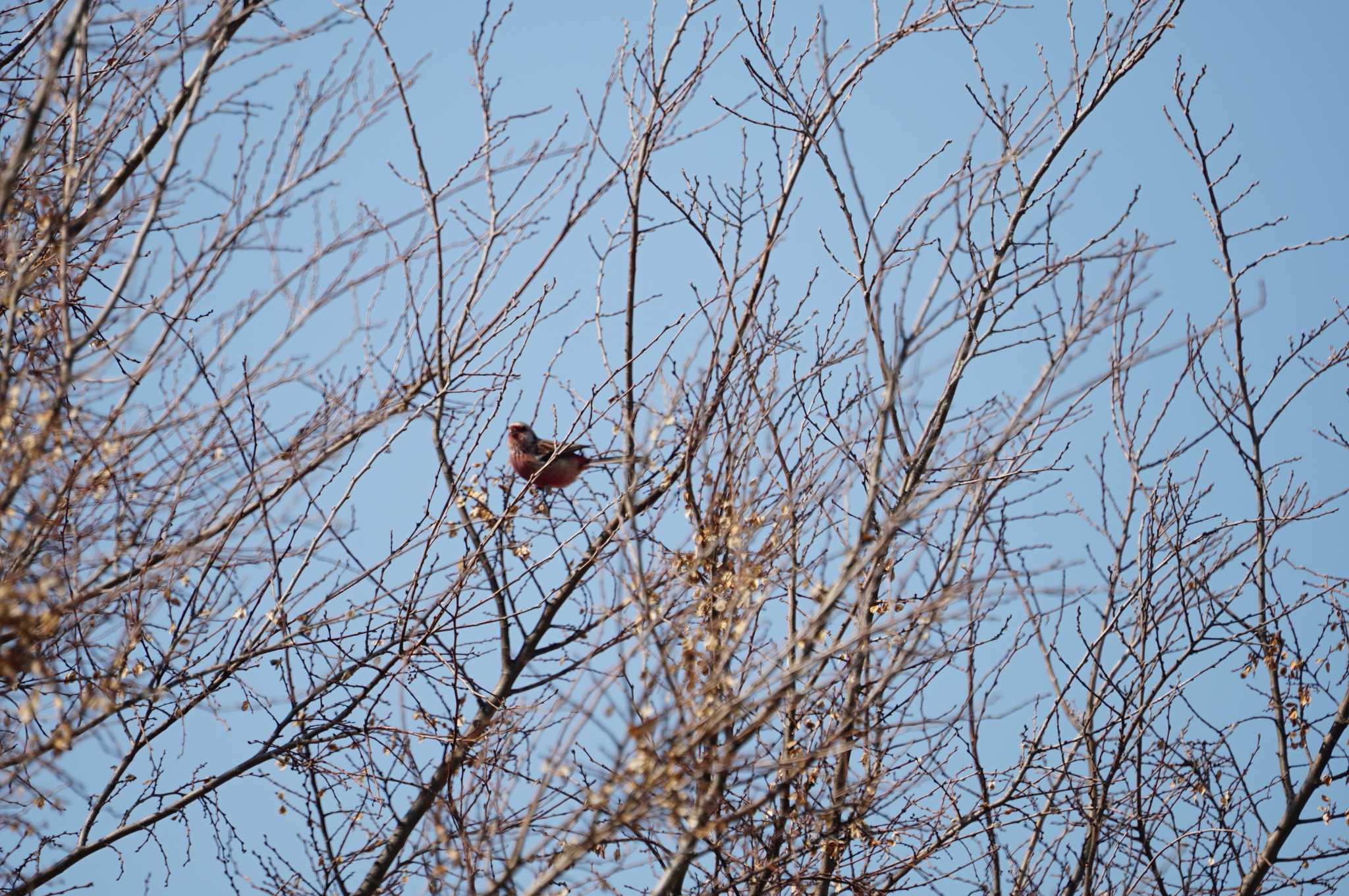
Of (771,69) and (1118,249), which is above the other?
(771,69)

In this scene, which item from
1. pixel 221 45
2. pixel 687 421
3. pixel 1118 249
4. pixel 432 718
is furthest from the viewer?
pixel 687 421

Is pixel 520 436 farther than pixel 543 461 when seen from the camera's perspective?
Yes

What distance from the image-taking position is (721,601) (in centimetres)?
350

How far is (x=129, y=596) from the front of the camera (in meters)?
4.32

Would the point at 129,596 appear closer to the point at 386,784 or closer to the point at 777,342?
the point at 386,784

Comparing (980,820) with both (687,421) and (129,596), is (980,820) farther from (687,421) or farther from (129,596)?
(129,596)

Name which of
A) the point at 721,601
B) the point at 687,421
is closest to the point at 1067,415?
the point at 687,421

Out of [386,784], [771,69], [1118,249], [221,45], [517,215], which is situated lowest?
[386,784]

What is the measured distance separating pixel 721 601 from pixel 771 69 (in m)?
2.30

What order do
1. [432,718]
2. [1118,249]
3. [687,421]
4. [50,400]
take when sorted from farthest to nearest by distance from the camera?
[687,421] < [432,718] < [1118,249] < [50,400]

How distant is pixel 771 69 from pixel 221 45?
2.12m

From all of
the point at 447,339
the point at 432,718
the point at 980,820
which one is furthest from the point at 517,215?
the point at 980,820

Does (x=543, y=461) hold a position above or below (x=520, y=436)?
below

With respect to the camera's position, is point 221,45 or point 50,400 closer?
point 50,400
